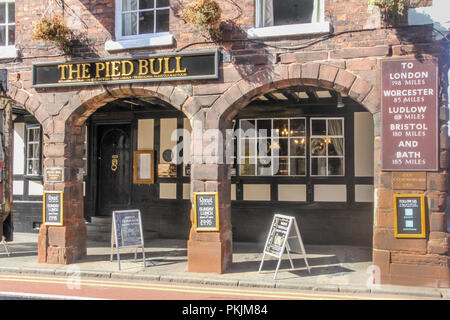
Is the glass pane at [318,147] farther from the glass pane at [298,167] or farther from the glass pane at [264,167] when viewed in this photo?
the glass pane at [264,167]

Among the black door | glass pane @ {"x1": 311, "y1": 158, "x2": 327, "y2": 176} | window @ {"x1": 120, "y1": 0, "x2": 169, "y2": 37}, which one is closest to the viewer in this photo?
window @ {"x1": 120, "y1": 0, "x2": 169, "y2": 37}

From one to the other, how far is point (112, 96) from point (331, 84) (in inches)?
168

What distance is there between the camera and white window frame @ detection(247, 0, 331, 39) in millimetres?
7412

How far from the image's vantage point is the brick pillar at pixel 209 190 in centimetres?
765

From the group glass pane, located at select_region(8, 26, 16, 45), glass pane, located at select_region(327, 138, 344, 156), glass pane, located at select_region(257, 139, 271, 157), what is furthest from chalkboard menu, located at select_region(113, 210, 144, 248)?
glass pane, located at select_region(8, 26, 16, 45)

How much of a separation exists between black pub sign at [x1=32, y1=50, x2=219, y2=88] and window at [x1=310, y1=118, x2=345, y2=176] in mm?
3732

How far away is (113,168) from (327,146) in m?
5.94

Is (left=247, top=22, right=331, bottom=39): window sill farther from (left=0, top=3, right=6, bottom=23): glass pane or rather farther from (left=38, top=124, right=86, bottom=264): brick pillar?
(left=0, top=3, right=6, bottom=23): glass pane

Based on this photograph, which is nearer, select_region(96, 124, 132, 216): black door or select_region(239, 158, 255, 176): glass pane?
select_region(239, 158, 255, 176): glass pane

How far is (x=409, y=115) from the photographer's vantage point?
6.91 metres

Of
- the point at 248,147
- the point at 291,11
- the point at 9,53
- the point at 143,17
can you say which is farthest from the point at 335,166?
the point at 9,53

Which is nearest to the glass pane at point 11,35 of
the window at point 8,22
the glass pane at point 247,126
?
the window at point 8,22

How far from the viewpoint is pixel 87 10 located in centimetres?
875
